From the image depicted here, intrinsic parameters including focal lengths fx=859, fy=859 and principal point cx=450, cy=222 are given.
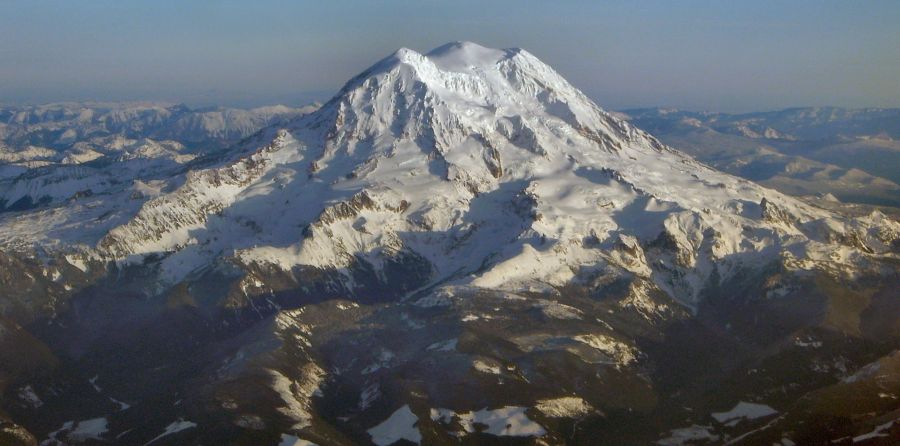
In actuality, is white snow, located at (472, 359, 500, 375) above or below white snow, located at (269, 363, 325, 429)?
above

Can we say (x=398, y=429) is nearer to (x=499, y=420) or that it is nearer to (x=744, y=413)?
(x=499, y=420)

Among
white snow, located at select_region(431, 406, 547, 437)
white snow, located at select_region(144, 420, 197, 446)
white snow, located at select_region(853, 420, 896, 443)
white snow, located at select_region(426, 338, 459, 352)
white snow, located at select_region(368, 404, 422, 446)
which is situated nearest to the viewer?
white snow, located at select_region(853, 420, 896, 443)

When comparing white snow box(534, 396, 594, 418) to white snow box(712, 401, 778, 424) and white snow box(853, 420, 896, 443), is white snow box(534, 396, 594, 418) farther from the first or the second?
white snow box(853, 420, 896, 443)

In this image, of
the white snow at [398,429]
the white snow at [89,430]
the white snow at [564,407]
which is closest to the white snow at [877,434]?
the white snow at [564,407]

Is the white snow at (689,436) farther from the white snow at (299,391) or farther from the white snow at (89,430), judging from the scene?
the white snow at (89,430)

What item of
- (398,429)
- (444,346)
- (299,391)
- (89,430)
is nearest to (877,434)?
(398,429)

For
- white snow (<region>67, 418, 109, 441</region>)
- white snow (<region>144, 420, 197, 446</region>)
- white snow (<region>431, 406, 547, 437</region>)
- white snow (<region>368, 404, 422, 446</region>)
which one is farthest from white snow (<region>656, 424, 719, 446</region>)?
white snow (<region>67, 418, 109, 441</region>)
